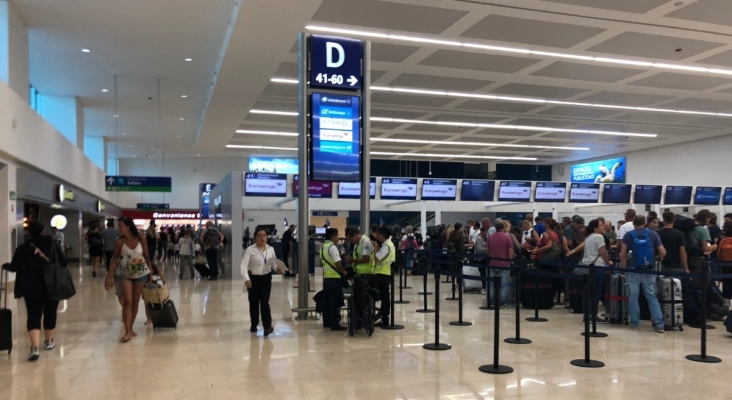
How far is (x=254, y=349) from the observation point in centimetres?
659

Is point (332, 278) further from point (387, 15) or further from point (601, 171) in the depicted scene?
point (601, 171)

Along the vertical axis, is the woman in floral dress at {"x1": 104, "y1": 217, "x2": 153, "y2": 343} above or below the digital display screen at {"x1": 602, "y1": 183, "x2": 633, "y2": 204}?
below

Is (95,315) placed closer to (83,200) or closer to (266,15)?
(266,15)

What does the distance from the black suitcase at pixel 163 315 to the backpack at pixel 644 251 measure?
6152 mm

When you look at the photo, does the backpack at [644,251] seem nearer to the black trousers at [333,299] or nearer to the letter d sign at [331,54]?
the black trousers at [333,299]

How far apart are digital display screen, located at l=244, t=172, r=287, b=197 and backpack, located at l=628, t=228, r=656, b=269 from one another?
10.1 m

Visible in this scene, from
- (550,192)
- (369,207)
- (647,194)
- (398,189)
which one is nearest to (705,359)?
(369,207)

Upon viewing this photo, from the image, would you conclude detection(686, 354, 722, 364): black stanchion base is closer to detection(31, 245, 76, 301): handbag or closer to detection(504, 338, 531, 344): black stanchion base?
detection(504, 338, 531, 344): black stanchion base

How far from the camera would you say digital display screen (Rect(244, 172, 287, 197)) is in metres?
15.8

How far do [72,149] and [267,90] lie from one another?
630cm

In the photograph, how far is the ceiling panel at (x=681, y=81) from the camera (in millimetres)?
14022

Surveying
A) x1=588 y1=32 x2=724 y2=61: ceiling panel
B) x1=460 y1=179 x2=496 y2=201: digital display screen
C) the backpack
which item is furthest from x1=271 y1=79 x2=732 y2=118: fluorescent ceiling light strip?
the backpack

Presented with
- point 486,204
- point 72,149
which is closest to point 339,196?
point 486,204

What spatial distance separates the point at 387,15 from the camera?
33.4 ft
